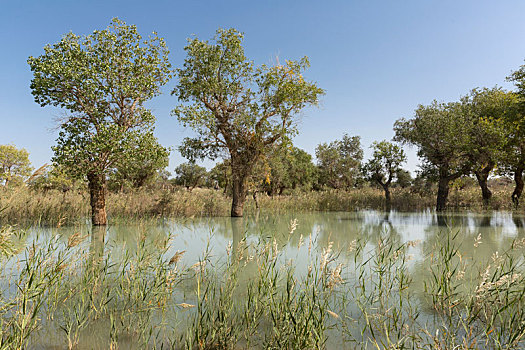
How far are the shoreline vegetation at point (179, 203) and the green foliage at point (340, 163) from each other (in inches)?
395

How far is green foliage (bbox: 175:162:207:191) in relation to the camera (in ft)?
214

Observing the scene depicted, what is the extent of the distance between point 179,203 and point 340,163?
29.0 m

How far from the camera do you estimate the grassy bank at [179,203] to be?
1427 cm

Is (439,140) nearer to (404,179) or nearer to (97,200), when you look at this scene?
(404,179)

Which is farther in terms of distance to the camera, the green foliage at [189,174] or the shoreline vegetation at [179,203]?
the green foliage at [189,174]

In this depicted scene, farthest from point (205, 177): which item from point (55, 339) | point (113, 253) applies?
point (55, 339)

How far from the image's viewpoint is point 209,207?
2062 centimetres

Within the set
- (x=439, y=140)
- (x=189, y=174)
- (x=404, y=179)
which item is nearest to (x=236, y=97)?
(x=439, y=140)

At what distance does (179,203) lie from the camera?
18.5 meters

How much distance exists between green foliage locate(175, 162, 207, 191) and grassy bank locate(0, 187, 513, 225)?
42.9 metres

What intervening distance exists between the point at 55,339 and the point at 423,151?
25.0m

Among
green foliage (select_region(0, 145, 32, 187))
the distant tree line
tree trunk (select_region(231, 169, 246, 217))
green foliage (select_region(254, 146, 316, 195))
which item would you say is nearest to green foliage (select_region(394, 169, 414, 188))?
the distant tree line

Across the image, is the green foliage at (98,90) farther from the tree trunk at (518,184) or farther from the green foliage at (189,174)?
the green foliage at (189,174)

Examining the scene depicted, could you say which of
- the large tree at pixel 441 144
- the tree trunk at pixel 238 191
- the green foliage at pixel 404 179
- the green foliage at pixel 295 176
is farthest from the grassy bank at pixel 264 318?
the green foliage at pixel 404 179
